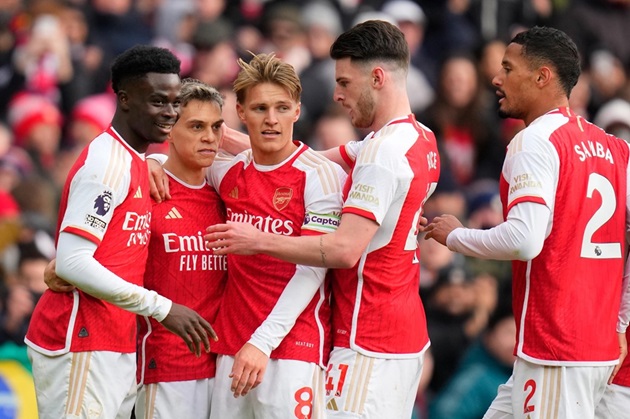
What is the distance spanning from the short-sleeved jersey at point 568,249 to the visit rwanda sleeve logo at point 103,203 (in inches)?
79.8

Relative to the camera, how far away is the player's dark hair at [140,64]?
21.6 ft

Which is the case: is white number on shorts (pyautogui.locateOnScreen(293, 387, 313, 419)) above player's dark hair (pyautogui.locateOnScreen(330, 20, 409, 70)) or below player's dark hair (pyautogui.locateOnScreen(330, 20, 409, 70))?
below

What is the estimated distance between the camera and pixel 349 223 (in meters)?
6.30

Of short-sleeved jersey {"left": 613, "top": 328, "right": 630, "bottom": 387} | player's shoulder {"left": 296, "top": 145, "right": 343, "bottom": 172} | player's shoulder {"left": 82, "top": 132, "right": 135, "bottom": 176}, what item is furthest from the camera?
short-sleeved jersey {"left": 613, "top": 328, "right": 630, "bottom": 387}

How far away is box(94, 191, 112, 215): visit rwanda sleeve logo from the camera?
6.22 m

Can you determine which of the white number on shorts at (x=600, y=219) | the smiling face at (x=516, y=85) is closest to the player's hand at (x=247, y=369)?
the white number on shorts at (x=600, y=219)

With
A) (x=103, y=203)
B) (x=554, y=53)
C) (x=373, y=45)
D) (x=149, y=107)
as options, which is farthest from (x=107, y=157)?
(x=554, y=53)

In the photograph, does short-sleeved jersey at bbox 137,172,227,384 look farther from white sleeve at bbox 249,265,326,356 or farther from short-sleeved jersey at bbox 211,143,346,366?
white sleeve at bbox 249,265,326,356

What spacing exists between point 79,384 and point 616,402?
2.89 m

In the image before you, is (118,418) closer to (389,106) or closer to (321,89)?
(389,106)

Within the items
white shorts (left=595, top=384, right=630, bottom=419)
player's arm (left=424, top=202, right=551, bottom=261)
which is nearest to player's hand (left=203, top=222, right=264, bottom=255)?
player's arm (left=424, top=202, right=551, bottom=261)

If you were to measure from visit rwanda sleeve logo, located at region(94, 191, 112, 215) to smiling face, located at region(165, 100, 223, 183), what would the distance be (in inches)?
29.3

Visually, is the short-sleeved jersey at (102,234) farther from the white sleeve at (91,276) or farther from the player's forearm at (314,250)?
the player's forearm at (314,250)

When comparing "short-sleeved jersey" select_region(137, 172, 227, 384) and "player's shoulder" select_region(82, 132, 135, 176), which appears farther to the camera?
Answer: "short-sleeved jersey" select_region(137, 172, 227, 384)
